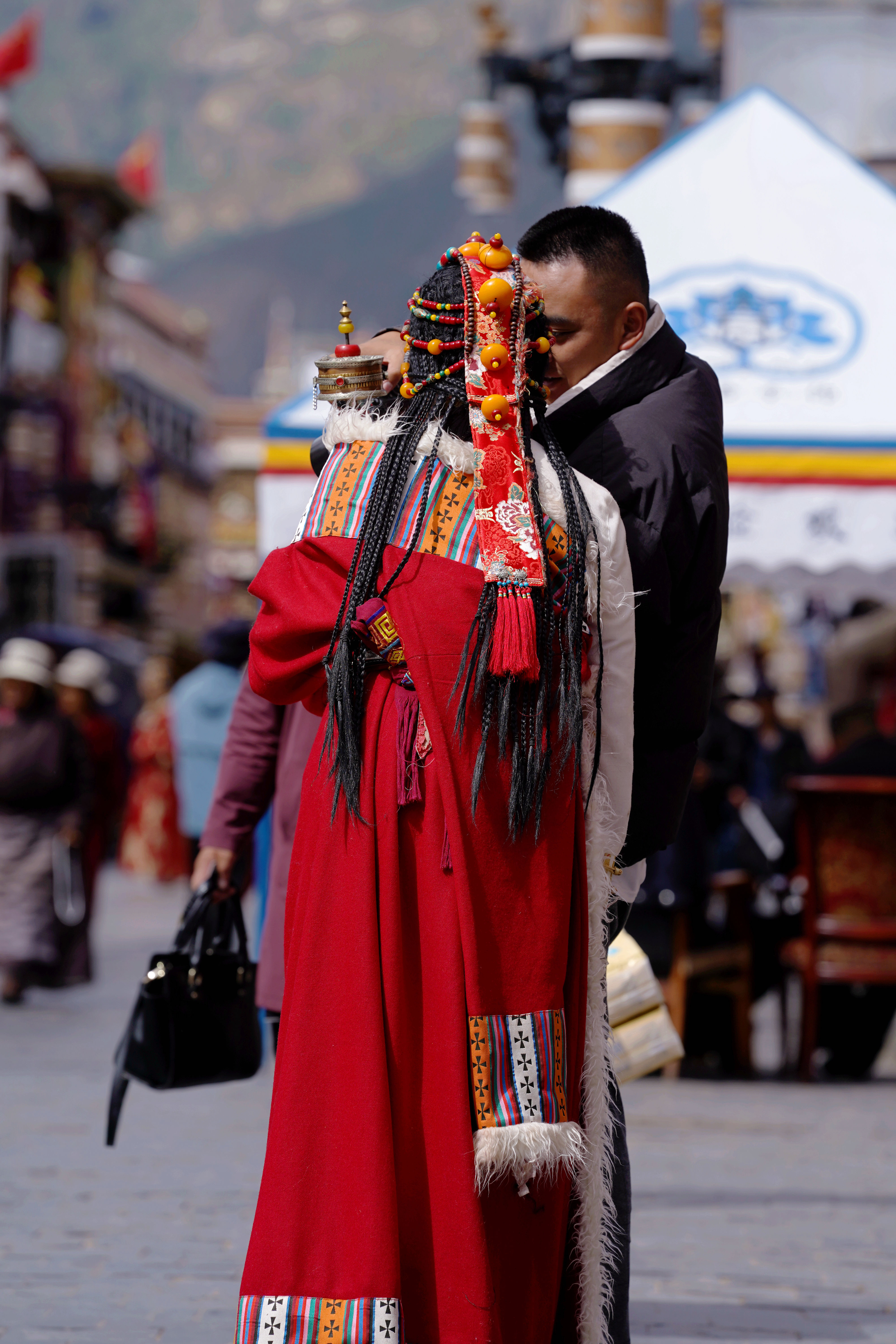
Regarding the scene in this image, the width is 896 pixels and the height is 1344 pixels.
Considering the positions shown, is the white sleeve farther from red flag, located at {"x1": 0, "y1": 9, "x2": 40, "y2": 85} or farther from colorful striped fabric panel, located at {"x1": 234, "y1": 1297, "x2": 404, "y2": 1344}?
red flag, located at {"x1": 0, "y1": 9, "x2": 40, "y2": 85}

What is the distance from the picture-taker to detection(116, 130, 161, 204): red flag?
49.8 m

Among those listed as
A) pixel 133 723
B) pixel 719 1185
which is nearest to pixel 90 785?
pixel 719 1185

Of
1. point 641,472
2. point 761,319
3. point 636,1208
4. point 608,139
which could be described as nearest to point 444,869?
point 641,472

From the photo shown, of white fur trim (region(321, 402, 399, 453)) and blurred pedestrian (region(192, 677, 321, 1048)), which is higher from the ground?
white fur trim (region(321, 402, 399, 453))

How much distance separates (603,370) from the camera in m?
3.36

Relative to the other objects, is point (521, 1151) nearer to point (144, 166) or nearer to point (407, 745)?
point (407, 745)

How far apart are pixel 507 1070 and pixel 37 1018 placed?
718cm

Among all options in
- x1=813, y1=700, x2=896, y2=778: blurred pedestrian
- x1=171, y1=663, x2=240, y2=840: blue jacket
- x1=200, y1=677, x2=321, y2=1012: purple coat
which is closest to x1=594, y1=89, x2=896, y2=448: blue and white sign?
x1=813, y1=700, x2=896, y2=778: blurred pedestrian

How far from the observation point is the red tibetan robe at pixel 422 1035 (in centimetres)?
280

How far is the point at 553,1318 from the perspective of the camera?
298cm

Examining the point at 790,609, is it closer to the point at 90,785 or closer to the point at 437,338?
the point at 90,785

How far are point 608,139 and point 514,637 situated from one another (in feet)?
29.3

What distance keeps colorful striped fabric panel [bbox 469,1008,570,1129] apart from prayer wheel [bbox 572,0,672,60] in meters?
9.15

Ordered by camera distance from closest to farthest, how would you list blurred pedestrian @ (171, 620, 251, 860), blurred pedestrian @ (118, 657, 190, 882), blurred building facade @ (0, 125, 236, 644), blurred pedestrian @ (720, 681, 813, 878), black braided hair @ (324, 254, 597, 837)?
1. black braided hair @ (324, 254, 597, 837)
2. blurred pedestrian @ (720, 681, 813, 878)
3. blurred pedestrian @ (171, 620, 251, 860)
4. blurred pedestrian @ (118, 657, 190, 882)
5. blurred building facade @ (0, 125, 236, 644)
